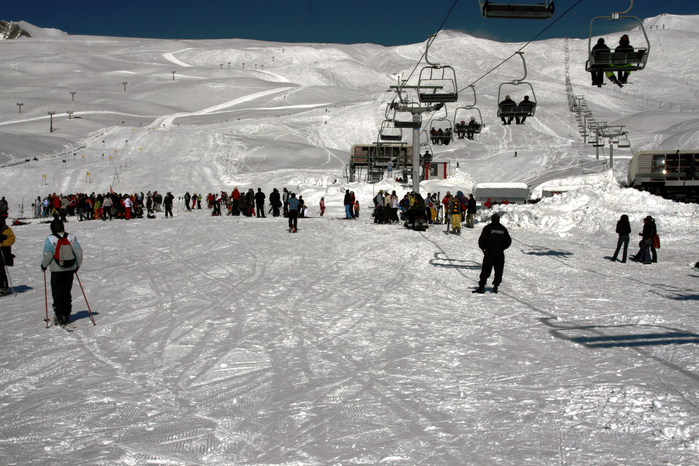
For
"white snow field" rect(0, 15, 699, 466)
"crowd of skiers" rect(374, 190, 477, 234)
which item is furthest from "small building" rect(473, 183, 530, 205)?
"crowd of skiers" rect(374, 190, 477, 234)

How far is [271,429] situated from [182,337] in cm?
287

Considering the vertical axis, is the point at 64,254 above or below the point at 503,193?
below

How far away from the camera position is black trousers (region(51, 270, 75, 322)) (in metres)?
6.64

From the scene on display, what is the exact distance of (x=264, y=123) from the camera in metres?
62.5

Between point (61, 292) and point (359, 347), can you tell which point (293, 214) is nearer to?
point (61, 292)

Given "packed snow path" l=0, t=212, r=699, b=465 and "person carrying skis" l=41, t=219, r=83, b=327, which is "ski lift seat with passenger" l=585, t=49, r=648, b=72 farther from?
"person carrying skis" l=41, t=219, r=83, b=327

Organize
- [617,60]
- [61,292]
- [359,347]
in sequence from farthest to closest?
[617,60]
[61,292]
[359,347]

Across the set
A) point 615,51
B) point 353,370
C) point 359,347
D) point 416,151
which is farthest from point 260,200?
point 353,370

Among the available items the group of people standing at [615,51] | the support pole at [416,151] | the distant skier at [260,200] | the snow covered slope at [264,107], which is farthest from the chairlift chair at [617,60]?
the snow covered slope at [264,107]

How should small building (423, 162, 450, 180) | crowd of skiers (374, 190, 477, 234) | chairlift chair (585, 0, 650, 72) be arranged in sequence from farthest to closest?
small building (423, 162, 450, 180) < crowd of skiers (374, 190, 477, 234) < chairlift chair (585, 0, 650, 72)

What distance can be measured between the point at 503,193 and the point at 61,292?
91.8 ft

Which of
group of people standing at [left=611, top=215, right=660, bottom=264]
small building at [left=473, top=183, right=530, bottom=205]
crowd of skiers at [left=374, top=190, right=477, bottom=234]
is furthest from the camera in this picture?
small building at [left=473, top=183, right=530, bottom=205]

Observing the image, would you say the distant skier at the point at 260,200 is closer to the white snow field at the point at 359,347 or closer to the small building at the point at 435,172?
the white snow field at the point at 359,347

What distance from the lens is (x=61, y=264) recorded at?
653 cm
